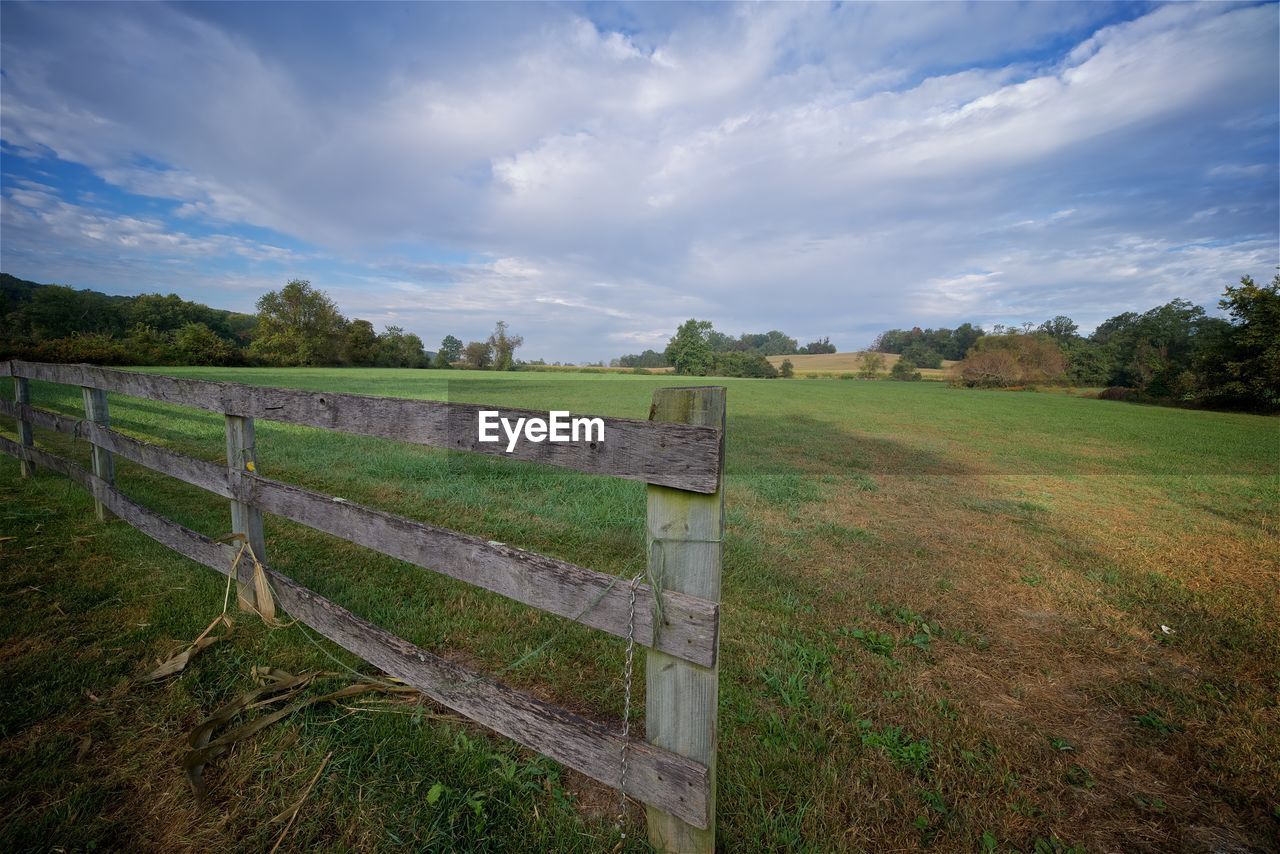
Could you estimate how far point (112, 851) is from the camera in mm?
2117

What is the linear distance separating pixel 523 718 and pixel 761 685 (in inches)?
→ 71.5

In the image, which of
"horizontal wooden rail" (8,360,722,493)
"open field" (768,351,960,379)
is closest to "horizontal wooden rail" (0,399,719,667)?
"horizontal wooden rail" (8,360,722,493)

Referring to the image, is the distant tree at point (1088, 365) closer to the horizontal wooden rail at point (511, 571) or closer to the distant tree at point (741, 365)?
the distant tree at point (741, 365)

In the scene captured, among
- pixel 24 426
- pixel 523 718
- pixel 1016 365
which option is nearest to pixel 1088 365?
pixel 1016 365

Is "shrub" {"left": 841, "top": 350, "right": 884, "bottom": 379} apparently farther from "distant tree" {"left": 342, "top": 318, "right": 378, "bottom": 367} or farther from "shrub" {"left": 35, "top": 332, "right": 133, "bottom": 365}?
"shrub" {"left": 35, "top": 332, "right": 133, "bottom": 365}

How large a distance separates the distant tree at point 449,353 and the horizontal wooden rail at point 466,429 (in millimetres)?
102798

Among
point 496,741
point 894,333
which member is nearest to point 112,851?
point 496,741

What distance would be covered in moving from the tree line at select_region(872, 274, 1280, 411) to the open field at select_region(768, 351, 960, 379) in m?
5.28

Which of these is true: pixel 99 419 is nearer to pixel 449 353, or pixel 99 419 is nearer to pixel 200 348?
pixel 200 348

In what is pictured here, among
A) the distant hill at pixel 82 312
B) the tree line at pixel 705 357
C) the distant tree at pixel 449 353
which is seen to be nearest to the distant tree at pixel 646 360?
the tree line at pixel 705 357

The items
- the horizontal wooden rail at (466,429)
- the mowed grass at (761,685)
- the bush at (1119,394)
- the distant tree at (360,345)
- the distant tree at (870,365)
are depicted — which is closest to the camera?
the horizontal wooden rail at (466,429)

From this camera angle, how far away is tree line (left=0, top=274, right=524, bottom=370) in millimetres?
47500

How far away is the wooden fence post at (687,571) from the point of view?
1.84 m

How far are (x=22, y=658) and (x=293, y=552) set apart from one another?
1.97 meters
